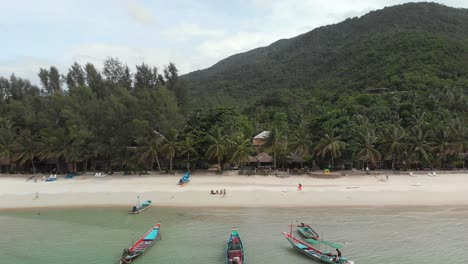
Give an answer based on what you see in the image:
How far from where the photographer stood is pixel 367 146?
43.1 metres

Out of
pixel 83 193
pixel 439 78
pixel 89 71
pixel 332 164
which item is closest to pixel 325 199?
pixel 332 164

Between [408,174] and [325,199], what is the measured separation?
15.4 metres

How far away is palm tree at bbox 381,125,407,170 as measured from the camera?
44031mm

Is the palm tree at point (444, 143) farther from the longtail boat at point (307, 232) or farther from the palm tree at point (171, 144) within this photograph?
the palm tree at point (171, 144)

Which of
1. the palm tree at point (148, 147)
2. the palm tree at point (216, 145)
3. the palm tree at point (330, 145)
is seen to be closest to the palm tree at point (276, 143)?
the palm tree at point (330, 145)

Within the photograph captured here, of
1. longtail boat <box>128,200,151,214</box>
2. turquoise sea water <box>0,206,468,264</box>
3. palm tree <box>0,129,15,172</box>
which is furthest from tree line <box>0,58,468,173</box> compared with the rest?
turquoise sea water <box>0,206,468,264</box>

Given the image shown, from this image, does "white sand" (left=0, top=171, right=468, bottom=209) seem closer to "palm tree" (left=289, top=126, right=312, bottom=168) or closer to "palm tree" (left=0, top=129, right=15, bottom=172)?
"palm tree" (left=289, top=126, right=312, bottom=168)

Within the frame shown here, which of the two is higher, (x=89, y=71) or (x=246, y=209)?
(x=89, y=71)

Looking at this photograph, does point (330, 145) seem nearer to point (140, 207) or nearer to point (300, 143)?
point (300, 143)

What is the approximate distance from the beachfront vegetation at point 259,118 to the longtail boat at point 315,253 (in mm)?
21347

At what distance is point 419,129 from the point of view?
45.5 m

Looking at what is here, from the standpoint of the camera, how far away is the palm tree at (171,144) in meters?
44.5

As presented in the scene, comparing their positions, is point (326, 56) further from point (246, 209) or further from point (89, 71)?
point (246, 209)

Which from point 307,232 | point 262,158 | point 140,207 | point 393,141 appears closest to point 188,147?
point 262,158
